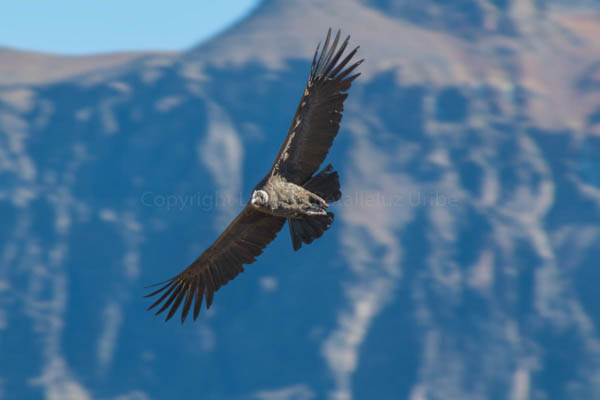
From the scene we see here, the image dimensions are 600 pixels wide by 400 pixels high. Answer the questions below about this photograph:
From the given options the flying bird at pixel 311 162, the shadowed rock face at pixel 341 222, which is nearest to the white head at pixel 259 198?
the flying bird at pixel 311 162

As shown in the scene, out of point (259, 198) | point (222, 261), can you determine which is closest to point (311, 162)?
point (259, 198)

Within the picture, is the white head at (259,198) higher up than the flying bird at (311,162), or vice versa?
the flying bird at (311,162)

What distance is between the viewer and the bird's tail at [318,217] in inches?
501

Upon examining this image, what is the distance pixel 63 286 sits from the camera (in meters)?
136

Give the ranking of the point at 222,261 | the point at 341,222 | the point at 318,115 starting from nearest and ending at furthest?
the point at 318,115 → the point at 222,261 → the point at 341,222

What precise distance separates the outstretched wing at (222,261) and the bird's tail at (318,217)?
2.07 feet

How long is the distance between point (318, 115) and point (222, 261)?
289 centimetres

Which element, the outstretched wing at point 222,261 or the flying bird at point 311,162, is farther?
the outstretched wing at point 222,261

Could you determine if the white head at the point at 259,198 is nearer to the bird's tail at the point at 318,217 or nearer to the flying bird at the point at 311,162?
the flying bird at the point at 311,162

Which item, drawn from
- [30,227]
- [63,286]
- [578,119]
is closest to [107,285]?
[63,286]

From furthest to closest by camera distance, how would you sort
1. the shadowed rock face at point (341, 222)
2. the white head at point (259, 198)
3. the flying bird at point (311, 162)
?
the shadowed rock face at point (341, 222)
the flying bird at point (311, 162)
the white head at point (259, 198)

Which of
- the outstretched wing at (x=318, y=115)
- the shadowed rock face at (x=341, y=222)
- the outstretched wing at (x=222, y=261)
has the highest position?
the shadowed rock face at (x=341, y=222)

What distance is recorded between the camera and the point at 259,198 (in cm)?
1226

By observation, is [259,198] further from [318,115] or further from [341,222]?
[341,222]
